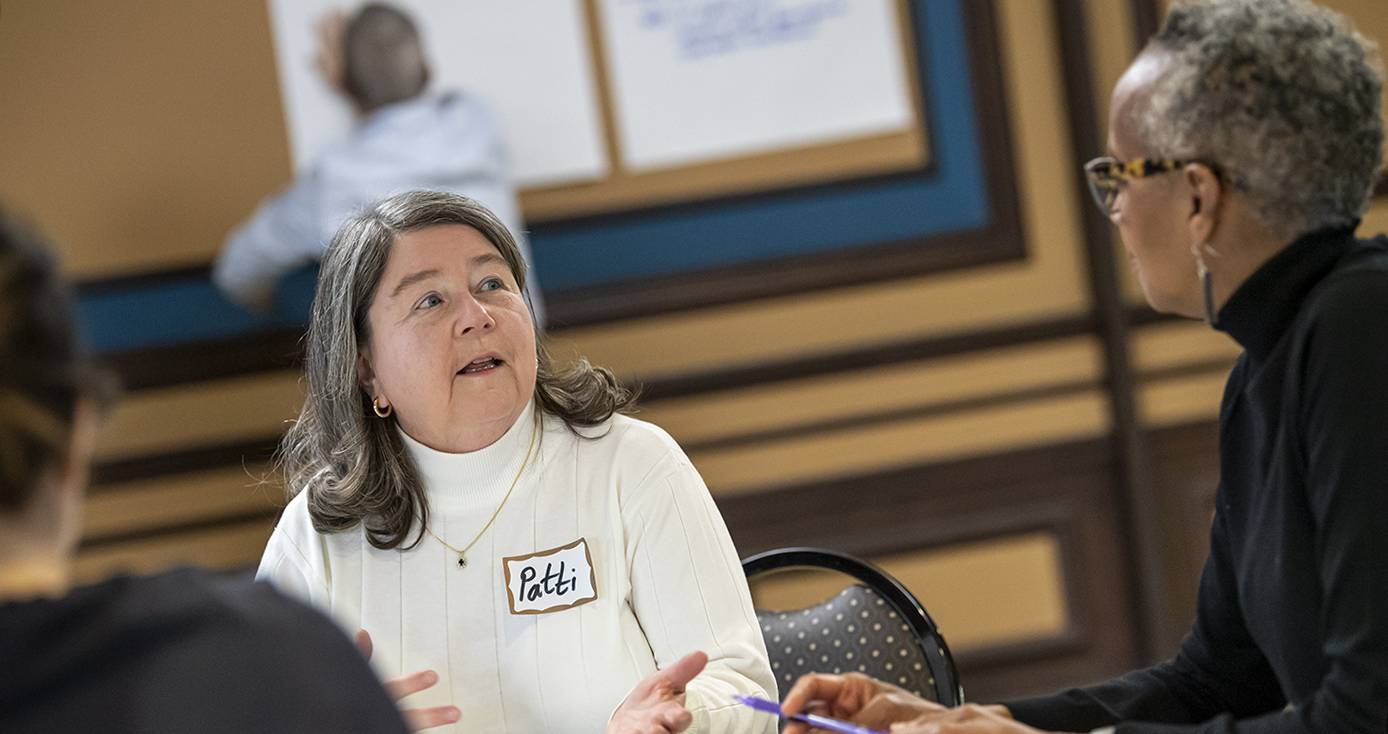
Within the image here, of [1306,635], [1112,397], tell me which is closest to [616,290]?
[1112,397]

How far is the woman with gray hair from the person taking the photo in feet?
5.33

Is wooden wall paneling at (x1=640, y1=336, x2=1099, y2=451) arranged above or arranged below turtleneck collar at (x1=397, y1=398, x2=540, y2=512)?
below

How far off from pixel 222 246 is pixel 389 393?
1904 mm

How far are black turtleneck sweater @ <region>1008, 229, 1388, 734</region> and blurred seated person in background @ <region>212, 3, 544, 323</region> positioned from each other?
216cm

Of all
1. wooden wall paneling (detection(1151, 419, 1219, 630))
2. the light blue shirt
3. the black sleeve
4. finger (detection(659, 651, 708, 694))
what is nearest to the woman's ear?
the black sleeve

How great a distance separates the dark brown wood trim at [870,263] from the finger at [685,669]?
210cm

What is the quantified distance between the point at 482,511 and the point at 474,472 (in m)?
0.06

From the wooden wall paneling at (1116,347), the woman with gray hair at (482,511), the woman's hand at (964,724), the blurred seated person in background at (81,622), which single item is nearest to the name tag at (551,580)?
the woman with gray hair at (482,511)

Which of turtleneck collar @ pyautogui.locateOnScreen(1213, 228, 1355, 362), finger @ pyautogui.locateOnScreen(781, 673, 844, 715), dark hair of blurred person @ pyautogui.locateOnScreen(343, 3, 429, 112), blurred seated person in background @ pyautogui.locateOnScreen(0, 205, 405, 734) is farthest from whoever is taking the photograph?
dark hair of blurred person @ pyautogui.locateOnScreen(343, 3, 429, 112)

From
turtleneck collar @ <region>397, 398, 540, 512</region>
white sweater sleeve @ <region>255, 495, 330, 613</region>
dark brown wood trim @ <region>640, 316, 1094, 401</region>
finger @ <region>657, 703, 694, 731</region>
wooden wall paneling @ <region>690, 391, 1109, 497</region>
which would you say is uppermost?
turtleneck collar @ <region>397, 398, 540, 512</region>

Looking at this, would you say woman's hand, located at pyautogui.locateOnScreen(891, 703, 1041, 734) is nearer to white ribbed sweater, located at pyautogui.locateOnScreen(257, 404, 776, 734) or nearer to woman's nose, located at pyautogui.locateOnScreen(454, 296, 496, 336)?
white ribbed sweater, located at pyautogui.locateOnScreen(257, 404, 776, 734)

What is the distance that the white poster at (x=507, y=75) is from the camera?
11.1ft

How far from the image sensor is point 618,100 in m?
3.50

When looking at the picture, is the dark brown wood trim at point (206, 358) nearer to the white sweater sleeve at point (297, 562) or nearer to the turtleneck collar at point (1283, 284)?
the white sweater sleeve at point (297, 562)
